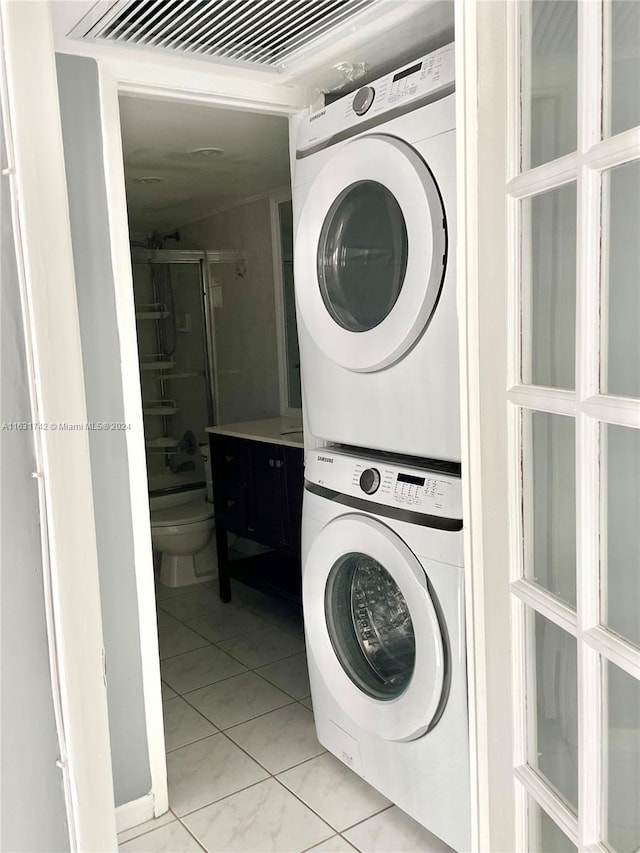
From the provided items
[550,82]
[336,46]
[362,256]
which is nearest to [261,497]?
[362,256]

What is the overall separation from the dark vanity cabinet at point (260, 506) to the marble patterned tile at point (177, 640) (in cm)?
34

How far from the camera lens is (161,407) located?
Answer: 4543 mm

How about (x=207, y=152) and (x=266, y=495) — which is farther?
(x=266, y=495)

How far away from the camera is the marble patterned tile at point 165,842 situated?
1.85 meters

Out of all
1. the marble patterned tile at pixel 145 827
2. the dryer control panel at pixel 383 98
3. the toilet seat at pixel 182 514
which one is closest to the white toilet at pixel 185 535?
the toilet seat at pixel 182 514

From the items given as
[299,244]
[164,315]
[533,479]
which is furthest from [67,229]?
[164,315]

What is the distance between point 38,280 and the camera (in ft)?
3.23

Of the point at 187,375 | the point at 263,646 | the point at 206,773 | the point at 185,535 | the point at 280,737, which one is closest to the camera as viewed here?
the point at 206,773

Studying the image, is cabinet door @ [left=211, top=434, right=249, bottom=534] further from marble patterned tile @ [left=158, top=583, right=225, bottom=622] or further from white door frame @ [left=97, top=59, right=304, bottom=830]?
white door frame @ [left=97, top=59, right=304, bottom=830]

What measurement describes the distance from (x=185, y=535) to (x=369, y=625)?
71.8 inches

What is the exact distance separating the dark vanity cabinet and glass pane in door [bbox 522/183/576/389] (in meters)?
1.72

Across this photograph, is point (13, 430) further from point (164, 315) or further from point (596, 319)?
point (164, 315)

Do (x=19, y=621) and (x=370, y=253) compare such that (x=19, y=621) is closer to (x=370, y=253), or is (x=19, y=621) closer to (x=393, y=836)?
(x=370, y=253)

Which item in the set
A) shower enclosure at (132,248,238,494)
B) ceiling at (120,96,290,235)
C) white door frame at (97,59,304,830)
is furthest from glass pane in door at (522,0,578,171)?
shower enclosure at (132,248,238,494)
